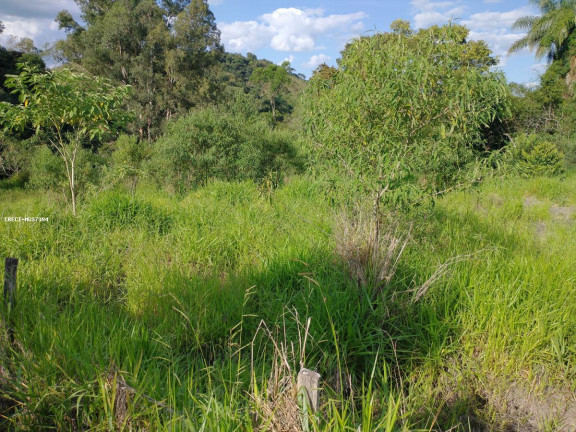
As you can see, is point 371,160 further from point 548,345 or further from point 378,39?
point 548,345

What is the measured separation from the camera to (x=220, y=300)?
334 cm

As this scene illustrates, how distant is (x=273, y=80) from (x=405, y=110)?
43.9 meters

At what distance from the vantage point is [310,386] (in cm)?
163

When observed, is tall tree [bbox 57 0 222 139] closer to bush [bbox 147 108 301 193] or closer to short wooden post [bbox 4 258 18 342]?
bush [bbox 147 108 301 193]

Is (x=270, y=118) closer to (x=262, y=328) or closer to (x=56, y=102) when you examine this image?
(x=56, y=102)

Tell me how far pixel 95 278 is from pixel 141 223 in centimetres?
164

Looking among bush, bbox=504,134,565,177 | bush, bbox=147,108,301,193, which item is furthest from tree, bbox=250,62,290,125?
bush, bbox=147,108,301,193

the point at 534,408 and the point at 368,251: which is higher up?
the point at 368,251

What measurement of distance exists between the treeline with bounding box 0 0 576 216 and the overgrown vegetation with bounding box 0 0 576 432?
1.5 inches

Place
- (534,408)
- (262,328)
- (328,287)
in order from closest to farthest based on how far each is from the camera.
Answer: (534,408) < (262,328) < (328,287)

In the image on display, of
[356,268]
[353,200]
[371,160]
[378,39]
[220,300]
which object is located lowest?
[220,300]

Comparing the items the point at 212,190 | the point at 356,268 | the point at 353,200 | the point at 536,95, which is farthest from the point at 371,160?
the point at 536,95

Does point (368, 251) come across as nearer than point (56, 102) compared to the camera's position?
Yes

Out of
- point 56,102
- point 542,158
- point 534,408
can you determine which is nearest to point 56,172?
point 56,102
